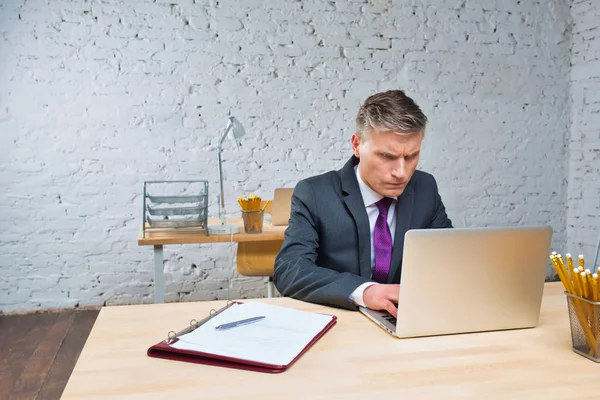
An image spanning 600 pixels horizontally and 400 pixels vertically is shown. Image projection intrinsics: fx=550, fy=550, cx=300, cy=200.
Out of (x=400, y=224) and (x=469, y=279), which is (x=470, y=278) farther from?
(x=400, y=224)

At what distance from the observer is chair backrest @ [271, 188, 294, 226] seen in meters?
2.94

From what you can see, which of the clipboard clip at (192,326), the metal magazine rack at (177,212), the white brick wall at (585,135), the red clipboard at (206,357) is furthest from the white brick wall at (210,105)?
the red clipboard at (206,357)

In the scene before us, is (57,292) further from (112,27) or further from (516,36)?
(516,36)

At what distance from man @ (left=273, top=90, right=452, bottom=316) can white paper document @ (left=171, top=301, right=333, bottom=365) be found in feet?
0.68

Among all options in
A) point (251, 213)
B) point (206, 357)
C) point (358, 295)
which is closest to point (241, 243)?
point (251, 213)

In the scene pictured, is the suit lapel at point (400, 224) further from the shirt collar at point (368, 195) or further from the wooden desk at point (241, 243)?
the wooden desk at point (241, 243)

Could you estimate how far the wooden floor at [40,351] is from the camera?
2.40 meters

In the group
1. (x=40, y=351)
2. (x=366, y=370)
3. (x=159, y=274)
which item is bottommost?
(x=40, y=351)

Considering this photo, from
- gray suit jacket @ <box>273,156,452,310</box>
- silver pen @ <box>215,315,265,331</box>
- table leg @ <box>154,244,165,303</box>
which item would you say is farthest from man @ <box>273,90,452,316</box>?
table leg @ <box>154,244,165,303</box>

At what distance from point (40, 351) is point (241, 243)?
1.18 meters

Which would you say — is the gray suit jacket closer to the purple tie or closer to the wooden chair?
the purple tie

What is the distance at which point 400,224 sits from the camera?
5.46ft

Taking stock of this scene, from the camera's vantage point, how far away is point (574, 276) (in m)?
0.98

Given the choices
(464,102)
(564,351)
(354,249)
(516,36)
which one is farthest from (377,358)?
(516,36)
